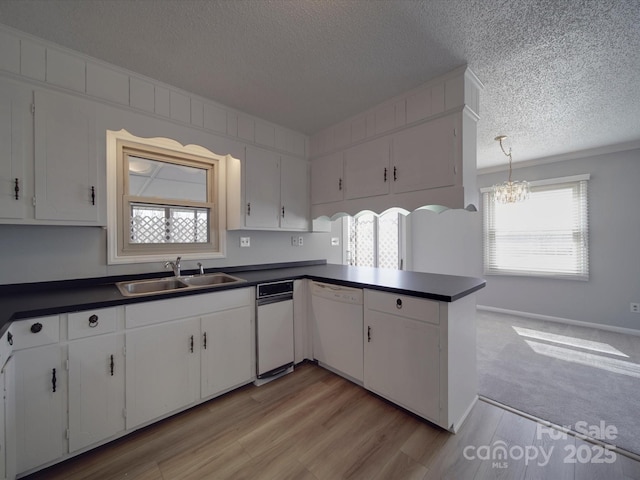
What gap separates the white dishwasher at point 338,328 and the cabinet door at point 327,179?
3.45 feet

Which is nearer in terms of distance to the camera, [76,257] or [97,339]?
[97,339]

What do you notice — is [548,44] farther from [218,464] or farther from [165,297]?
[218,464]

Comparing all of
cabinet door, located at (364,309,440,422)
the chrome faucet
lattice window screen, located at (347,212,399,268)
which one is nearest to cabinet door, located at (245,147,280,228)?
the chrome faucet

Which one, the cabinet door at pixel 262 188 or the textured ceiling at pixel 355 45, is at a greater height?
the textured ceiling at pixel 355 45

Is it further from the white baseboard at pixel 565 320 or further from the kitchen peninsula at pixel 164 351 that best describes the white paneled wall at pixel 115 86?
the white baseboard at pixel 565 320

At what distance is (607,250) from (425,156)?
348 cm

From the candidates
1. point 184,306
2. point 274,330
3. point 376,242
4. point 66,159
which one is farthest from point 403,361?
point 376,242

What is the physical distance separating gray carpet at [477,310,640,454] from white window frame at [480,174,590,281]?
Answer: 81cm

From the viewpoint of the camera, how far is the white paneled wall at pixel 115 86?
1.56 meters

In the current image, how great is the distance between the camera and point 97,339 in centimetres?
150

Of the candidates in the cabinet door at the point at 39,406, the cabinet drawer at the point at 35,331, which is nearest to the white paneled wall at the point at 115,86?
the cabinet drawer at the point at 35,331

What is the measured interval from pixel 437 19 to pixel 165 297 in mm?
2403

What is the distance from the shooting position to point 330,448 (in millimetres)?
1580

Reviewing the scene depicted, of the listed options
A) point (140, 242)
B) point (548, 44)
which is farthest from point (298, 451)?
point (548, 44)
